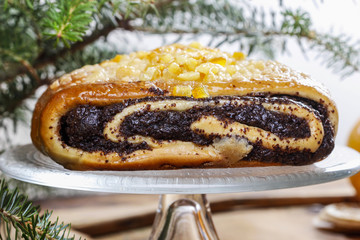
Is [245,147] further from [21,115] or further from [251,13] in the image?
[21,115]

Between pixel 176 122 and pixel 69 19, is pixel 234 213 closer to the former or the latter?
pixel 176 122

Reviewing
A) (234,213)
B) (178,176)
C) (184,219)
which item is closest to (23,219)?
(178,176)

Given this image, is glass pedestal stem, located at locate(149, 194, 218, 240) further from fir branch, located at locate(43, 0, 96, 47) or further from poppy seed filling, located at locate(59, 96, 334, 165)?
fir branch, located at locate(43, 0, 96, 47)

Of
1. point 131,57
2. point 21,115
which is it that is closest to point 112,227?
point 21,115

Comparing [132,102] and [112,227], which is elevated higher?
[132,102]

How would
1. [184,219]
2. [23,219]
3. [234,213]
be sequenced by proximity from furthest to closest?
[234,213]
[184,219]
[23,219]

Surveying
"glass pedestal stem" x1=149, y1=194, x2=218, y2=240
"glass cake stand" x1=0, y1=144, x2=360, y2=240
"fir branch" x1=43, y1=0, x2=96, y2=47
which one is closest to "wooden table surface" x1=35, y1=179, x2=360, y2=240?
"glass pedestal stem" x1=149, y1=194, x2=218, y2=240

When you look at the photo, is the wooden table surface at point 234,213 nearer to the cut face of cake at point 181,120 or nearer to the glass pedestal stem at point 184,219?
the glass pedestal stem at point 184,219

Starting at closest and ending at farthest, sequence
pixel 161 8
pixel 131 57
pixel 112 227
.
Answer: pixel 131 57 < pixel 161 8 < pixel 112 227
